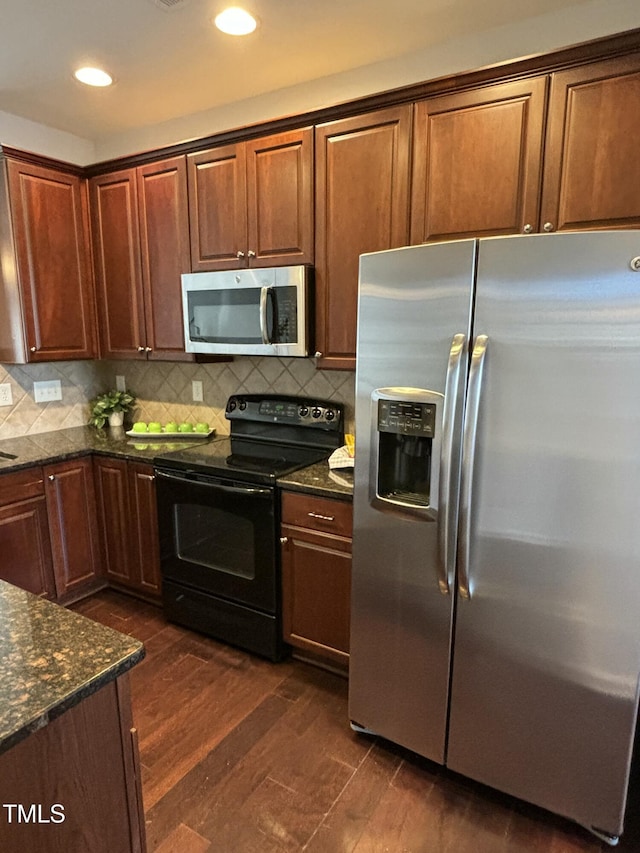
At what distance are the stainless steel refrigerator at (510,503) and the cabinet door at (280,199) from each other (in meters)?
0.76

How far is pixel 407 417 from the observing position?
165 centimetres

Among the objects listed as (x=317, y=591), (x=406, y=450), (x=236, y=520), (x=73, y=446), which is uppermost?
(x=406, y=450)

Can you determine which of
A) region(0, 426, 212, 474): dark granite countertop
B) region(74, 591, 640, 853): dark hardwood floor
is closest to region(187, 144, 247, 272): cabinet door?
region(0, 426, 212, 474): dark granite countertop

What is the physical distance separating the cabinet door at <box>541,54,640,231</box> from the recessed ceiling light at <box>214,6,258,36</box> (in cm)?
113

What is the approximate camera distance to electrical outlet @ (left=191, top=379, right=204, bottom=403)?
10.4 feet

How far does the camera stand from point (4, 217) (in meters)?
2.66

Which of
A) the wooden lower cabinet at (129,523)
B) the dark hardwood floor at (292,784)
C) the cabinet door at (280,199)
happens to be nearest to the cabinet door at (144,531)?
the wooden lower cabinet at (129,523)

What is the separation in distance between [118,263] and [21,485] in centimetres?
130

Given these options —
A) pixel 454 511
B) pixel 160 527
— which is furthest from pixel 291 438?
pixel 454 511

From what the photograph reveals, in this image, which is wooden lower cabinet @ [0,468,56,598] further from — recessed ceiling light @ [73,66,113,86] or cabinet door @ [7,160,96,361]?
recessed ceiling light @ [73,66,113,86]

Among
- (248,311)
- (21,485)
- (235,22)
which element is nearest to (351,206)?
(248,311)

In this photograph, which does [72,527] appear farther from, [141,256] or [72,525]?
[141,256]

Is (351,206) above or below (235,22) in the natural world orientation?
below

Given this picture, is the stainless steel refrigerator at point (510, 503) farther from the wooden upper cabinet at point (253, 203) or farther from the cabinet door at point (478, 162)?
the wooden upper cabinet at point (253, 203)
